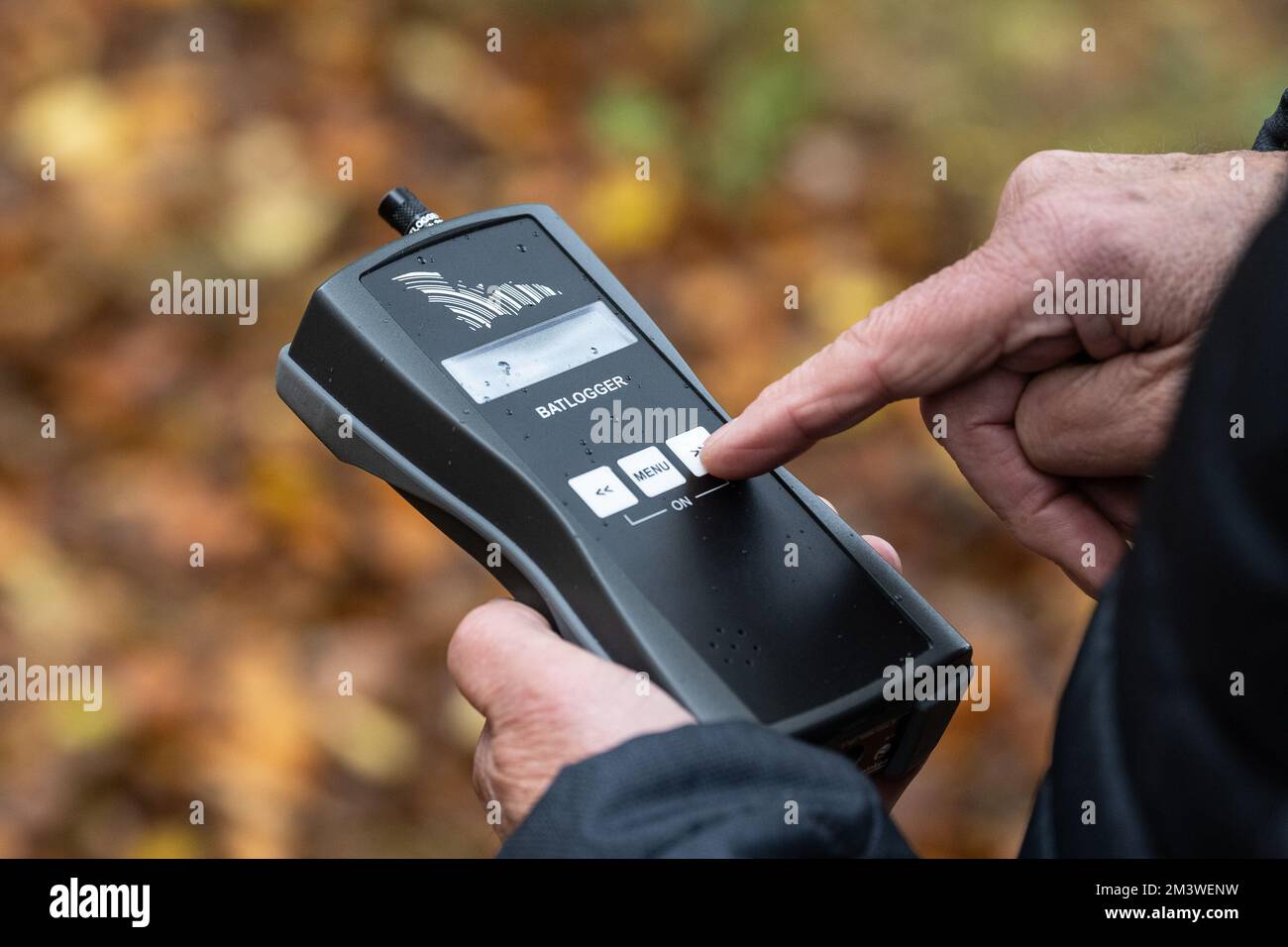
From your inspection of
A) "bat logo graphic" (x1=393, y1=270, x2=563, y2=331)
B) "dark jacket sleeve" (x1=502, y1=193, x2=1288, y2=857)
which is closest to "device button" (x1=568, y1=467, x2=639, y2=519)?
"bat logo graphic" (x1=393, y1=270, x2=563, y2=331)

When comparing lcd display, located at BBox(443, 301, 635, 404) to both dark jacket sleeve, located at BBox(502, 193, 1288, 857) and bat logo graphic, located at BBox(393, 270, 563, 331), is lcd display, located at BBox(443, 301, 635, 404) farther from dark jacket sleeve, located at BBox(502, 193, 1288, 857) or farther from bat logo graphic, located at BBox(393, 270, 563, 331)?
dark jacket sleeve, located at BBox(502, 193, 1288, 857)

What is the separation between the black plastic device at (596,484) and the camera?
3.24 ft

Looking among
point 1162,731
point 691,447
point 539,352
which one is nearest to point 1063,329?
point 691,447

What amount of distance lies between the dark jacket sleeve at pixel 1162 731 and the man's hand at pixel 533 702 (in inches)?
2.8

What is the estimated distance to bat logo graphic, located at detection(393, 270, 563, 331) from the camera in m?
1.16

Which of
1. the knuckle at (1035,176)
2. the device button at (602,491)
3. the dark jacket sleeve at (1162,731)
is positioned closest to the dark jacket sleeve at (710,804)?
the dark jacket sleeve at (1162,731)

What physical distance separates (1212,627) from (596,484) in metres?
0.51

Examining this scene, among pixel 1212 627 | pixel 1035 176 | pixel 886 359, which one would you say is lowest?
pixel 1212 627

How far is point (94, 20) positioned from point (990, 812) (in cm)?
200

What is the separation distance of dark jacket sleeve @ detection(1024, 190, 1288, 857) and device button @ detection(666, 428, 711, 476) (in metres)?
0.43

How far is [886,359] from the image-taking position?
3.69 feet

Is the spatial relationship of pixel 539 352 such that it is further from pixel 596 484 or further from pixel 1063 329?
pixel 1063 329

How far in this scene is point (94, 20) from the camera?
254cm

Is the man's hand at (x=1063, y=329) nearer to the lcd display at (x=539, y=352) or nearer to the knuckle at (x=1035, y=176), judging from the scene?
the knuckle at (x=1035, y=176)
